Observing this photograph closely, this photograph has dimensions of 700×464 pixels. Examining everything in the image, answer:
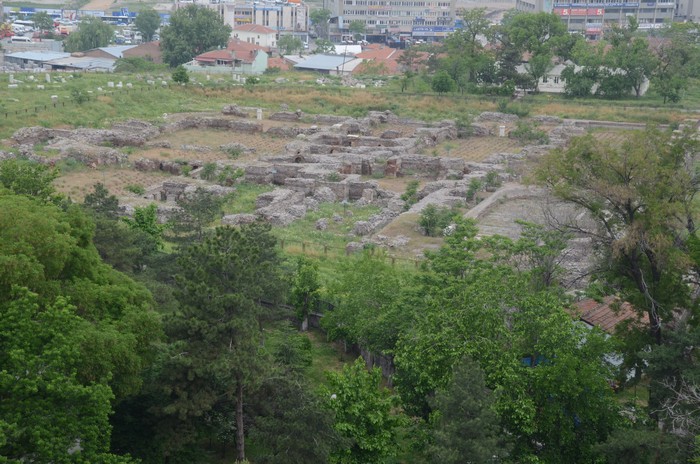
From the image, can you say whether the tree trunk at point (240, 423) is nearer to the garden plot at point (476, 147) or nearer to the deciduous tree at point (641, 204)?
the deciduous tree at point (641, 204)

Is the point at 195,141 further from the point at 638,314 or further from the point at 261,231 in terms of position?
the point at 638,314

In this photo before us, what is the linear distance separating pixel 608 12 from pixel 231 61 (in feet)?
206

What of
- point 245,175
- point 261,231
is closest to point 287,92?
point 245,175

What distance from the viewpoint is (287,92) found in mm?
65062

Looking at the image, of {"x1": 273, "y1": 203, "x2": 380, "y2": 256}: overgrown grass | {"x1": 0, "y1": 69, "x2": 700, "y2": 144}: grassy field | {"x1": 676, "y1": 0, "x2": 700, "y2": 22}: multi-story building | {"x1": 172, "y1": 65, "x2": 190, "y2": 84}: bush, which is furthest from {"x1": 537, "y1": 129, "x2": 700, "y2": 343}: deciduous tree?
{"x1": 676, "y1": 0, "x2": 700, "y2": 22}: multi-story building

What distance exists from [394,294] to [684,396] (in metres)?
A: 7.19

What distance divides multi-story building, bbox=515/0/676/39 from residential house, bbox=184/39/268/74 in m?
51.9

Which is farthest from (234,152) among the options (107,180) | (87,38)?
(87,38)

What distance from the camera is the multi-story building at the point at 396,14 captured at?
427ft

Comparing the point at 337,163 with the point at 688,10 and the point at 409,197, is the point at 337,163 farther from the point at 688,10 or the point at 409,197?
the point at 688,10

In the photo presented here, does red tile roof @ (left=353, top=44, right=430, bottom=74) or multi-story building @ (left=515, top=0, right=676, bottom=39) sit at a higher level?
multi-story building @ (left=515, top=0, right=676, bottom=39)

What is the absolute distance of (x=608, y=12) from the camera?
122m

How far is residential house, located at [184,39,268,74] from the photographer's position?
78.4 m

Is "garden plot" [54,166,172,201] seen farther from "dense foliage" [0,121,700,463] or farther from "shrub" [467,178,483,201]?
"dense foliage" [0,121,700,463]
